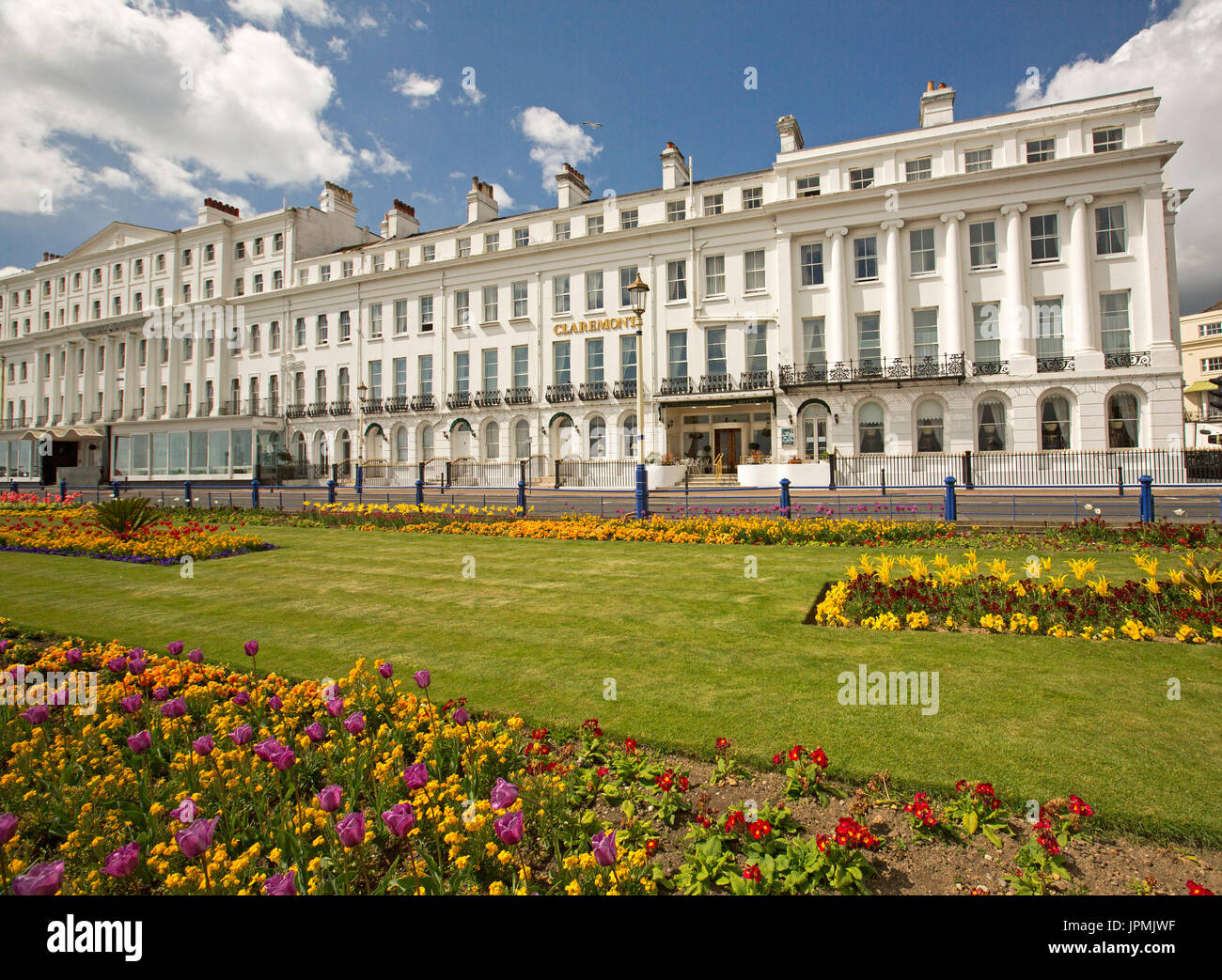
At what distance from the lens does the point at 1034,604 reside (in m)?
6.46

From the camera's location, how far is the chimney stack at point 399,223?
4638 cm

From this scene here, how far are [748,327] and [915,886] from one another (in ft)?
107

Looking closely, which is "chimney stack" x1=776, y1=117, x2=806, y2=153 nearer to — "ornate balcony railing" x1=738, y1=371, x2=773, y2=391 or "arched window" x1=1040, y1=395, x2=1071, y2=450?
"ornate balcony railing" x1=738, y1=371, x2=773, y2=391

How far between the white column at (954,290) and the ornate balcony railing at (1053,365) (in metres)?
3.04

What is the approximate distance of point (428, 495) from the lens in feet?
79.3

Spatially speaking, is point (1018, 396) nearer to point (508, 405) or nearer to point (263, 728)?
point (508, 405)

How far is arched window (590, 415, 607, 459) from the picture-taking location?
35781 mm

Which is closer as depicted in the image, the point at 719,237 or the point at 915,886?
the point at 915,886

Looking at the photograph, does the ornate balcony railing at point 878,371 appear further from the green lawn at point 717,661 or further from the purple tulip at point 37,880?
the purple tulip at point 37,880

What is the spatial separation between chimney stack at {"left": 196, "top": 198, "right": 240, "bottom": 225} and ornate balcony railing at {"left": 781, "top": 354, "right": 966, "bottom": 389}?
161 ft

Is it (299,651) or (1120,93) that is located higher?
(1120,93)

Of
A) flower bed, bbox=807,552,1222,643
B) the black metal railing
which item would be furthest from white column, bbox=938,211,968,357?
flower bed, bbox=807,552,1222,643

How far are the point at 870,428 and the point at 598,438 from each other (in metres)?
14.7

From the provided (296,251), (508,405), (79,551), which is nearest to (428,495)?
(79,551)
